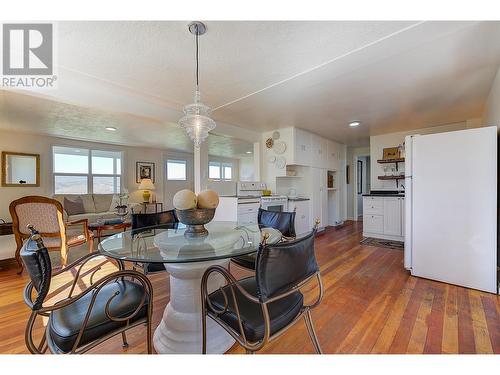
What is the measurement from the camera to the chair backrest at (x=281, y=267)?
1.01m

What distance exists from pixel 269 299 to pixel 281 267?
0.15m

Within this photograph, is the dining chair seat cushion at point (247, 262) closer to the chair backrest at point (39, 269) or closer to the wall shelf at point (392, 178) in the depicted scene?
the chair backrest at point (39, 269)

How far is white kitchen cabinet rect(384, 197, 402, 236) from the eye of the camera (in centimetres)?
431

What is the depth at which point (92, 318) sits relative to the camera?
1.08 metres

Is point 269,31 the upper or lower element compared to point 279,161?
upper

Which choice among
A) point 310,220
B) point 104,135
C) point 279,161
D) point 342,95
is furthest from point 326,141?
point 104,135

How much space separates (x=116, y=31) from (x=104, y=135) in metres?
4.34

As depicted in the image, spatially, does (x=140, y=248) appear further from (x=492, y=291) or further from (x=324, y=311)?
(x=492, y=291)

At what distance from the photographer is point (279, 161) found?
4.70m

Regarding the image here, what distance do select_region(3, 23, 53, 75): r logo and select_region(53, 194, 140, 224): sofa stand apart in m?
3.47

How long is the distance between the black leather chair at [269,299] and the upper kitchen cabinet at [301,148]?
3504 millimetres

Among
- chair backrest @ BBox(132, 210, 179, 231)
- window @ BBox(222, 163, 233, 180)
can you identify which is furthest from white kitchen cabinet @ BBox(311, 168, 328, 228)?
window @ BBox(222, 163, 233, 180)

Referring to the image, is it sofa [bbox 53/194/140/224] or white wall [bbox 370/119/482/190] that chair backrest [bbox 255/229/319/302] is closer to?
white wall [bbox 370/119/482/190]

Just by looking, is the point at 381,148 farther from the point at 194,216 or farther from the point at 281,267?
the point at 281,267
